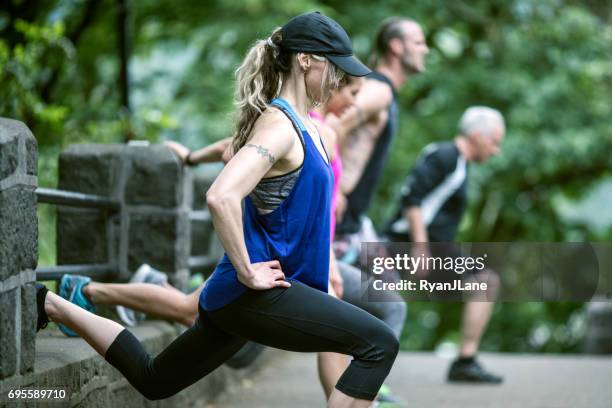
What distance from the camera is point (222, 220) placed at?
3561 millimetres

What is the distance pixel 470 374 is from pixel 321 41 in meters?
4.84

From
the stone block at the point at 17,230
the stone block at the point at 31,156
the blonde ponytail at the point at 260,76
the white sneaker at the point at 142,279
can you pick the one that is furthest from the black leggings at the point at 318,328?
the white sneaker at the point at 142,279

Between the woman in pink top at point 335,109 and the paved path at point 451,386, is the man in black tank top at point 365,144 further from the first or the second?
the paved path at point 451,386

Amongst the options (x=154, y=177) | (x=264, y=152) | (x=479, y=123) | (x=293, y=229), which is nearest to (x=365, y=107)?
(x=154, y=177)

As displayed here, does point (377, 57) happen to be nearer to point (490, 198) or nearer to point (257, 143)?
point (257, 143)

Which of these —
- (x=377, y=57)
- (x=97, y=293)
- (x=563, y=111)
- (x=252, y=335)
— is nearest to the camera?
(x=252, y=335)

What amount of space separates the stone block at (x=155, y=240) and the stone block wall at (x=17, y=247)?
7.32 feet

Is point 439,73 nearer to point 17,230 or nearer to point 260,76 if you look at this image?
point 260,76

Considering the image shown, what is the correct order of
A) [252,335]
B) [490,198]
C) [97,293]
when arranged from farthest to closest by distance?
[490,198] < [97,293] < [252,335]

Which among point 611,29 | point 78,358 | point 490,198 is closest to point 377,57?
point 78,358

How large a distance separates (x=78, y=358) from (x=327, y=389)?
1.42m

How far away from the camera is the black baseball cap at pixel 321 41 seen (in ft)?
12.6

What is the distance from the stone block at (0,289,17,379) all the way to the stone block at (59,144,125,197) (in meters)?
2.37

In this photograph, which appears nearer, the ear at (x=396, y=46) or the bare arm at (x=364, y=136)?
the bare arm at (x=364, y=136)
